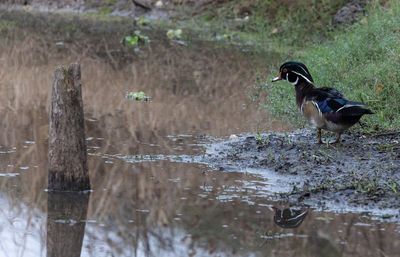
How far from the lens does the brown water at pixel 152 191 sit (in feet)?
22.8

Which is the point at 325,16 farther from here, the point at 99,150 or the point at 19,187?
the point at 19,187

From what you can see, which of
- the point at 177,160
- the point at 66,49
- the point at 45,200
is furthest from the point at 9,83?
the point at 45,200

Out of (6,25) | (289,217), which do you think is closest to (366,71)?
(289,217)

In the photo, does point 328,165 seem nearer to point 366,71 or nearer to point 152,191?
point 152,191

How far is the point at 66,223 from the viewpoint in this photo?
7.48 m

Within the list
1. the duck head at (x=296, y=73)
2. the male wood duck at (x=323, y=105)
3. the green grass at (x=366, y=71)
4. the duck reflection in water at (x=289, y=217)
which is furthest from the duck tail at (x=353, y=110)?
the duck reflection in water at (x=289, y=217)

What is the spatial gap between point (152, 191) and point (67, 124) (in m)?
1.00

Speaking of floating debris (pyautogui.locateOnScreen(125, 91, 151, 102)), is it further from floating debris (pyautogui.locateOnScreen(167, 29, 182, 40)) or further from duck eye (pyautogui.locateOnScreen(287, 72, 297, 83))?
floating debris (pyautogui.locateOnScreen(167, 29, 182, 40))

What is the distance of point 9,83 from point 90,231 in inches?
288

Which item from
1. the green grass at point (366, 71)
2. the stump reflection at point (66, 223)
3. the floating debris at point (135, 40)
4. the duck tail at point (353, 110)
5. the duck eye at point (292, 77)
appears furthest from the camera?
the floating debris at point (135, 40)

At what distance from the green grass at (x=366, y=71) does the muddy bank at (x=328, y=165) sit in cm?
86

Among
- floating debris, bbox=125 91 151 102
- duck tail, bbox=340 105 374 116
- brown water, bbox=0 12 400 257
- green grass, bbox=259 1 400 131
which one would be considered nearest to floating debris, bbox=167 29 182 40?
green grass, bbox=259 1 400 131

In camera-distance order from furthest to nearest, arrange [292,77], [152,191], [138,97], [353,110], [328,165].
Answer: [138,97], [292,77], [353,110], [328,165], [152,191]

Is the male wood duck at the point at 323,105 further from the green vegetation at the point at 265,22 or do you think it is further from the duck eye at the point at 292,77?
the green vegetation at the point at 265,22
